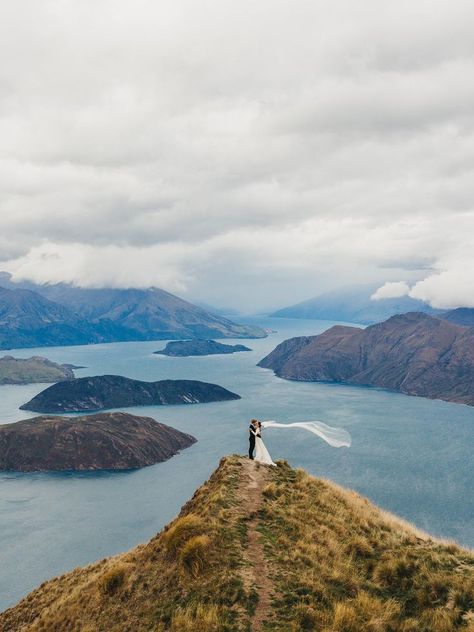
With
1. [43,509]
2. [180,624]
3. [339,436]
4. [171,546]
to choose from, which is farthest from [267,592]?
[43,509]

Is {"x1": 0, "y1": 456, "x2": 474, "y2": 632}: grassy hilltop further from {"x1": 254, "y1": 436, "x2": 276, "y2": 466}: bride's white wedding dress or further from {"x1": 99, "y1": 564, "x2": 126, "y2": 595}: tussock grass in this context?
{"x1": 254, "y1": 436, "x2": 276, "y2": 466}: bride's white wedding dress

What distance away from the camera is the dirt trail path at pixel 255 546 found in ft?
62.6

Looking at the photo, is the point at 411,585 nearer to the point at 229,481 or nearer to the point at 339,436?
the point at 229,481

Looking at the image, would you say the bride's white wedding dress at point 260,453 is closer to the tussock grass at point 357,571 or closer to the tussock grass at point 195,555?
the tussock grass at point 357,571

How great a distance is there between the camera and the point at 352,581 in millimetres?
21031

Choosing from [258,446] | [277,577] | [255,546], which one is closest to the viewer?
[277,577]

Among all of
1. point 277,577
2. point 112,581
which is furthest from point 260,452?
point 277,577

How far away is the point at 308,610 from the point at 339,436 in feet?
59.8

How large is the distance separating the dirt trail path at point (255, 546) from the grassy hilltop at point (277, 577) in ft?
0.19

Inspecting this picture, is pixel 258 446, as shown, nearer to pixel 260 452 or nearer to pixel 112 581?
pixel 260 452

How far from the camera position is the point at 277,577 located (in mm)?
21031

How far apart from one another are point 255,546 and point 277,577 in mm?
2575

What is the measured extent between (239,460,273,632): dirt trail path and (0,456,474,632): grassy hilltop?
58 mm

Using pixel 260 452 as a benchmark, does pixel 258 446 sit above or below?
above
